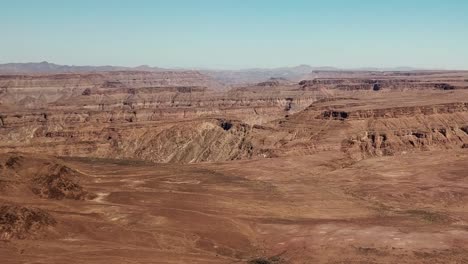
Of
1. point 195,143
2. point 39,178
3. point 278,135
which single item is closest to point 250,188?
point 39,178

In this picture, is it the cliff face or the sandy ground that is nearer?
the sandy ground

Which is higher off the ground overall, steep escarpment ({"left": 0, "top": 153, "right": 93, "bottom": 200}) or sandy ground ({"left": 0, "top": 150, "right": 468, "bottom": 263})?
steep escarpment ({"left": 0, "top": 153, "right": 93, "bottom": 200})

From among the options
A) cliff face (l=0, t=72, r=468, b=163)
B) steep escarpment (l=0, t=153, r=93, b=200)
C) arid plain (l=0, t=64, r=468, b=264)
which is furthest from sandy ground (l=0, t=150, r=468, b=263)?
cliff face (l=0, t=72, r=468, b=163)

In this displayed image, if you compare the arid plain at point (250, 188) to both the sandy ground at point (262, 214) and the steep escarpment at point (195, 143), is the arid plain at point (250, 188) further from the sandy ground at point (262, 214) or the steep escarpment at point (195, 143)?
the steep escarpment at point (195, 143)

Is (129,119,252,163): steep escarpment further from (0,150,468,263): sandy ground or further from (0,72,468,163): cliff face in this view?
(0,150,468,263): sandy ground

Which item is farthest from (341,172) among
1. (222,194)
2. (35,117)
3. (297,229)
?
(35,117)

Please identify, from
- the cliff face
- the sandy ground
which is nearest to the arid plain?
the sandy ground

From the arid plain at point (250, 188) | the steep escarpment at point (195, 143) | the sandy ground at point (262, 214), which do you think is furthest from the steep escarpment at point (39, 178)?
the steep escarpment at point (195, 143)

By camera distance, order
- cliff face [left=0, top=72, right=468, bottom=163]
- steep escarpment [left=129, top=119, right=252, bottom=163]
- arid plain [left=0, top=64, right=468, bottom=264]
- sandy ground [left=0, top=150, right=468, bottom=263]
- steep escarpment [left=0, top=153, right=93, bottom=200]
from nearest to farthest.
→ sandy ground [left=0, top=150, right=468, bottom=263] < arid plain [left=0, top=64, right=468, bottom=264] < steep escarpment [left=0, top=153, right=93, bottom=200] < cliff face [left=0, top=72, right=468, bottom=163] < steep escarpment [left=129, top=119, right=252, bottom=163]

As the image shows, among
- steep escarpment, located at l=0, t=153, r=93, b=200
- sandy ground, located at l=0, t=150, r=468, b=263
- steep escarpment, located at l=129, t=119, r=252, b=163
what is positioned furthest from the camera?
steep escarpment, located at l=129, t=119, r=252, b=163
